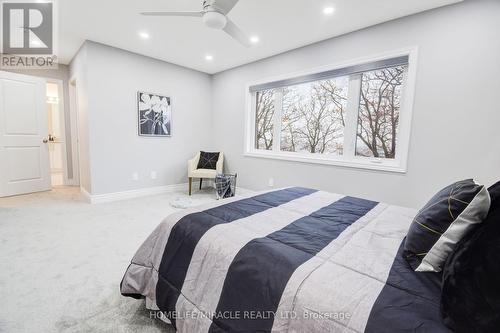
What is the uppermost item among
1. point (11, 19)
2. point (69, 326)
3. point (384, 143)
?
point (11, 19)

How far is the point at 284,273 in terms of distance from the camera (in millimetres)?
950

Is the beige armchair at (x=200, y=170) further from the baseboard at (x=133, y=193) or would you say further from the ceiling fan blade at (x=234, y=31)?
the ceiling fan blade at (x=234, y=31)

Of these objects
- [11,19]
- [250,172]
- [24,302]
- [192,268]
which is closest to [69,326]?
[24,302]

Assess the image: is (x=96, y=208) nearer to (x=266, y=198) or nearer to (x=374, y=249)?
(x=266, y=198)

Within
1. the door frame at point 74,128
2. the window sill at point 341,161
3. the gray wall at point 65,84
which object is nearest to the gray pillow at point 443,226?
the window sill at point 341,161

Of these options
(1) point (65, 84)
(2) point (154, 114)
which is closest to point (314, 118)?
(2) point (154, 114)

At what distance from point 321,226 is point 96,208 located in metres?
3.46

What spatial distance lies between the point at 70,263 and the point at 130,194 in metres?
2.17

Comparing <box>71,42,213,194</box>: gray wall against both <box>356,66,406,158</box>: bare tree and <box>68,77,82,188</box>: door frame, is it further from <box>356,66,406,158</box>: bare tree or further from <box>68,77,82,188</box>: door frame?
<box>356,66,406,158</box>: bare tree

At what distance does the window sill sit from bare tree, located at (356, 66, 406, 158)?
0.16 meters

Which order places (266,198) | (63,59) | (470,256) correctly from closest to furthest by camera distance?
1. (470,256)
2. (266,198)
3. (63,59)

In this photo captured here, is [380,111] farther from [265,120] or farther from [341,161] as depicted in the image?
[265,120]

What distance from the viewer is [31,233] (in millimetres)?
2631

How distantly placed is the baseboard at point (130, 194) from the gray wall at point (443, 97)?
298 cm
